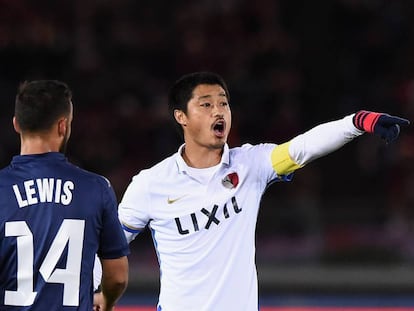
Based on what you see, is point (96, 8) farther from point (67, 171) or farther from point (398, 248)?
point (67, 171)

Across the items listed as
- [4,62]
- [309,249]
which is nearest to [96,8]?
[4,62]

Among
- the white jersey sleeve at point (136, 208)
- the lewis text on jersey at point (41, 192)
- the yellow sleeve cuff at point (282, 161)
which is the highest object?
the yellow sleeve cuff at point (282, 161)

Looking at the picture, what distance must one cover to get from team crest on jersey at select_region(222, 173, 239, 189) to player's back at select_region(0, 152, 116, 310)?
99 centimetres

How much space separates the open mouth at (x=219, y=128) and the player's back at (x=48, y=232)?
1.03m

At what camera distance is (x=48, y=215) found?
4184mm

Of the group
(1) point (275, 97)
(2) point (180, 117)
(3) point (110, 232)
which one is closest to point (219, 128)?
(2) point (180, 117)

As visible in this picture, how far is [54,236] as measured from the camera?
13.7 ft

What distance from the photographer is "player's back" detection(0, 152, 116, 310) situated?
4.14m

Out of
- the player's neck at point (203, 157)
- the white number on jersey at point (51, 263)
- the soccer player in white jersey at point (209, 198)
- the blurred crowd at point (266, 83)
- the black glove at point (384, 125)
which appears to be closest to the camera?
the white number on jersey at point (51, 263)

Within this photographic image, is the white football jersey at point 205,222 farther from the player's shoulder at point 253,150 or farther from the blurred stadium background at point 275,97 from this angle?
the blurred stadium background at point 275,97

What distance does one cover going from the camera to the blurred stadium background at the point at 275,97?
10.8m

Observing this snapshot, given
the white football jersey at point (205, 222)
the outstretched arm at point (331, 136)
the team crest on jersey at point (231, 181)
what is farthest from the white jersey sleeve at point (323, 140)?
the team crest on jersey at point (231, 181)

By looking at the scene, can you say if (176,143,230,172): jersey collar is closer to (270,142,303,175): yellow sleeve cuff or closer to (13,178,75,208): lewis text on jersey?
(270,142,303,175): yellow sleeve cuff

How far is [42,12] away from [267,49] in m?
2.86
